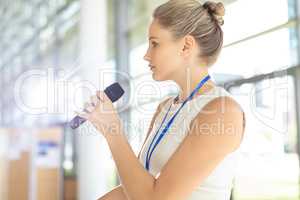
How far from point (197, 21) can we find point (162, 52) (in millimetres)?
105

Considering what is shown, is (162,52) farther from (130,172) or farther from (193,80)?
(130,172)

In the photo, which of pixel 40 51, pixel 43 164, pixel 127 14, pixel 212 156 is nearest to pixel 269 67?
pixel 212 156

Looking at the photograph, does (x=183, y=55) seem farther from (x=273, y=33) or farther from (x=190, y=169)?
(x=273, y=33)

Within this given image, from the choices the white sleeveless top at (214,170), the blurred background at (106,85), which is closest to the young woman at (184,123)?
the white sleeveless top at (214,170)

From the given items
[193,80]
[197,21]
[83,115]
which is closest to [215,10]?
[197,21]

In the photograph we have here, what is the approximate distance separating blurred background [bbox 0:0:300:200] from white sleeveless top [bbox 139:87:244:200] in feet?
1.12

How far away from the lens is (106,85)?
388 cm

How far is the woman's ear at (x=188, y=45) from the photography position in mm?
899

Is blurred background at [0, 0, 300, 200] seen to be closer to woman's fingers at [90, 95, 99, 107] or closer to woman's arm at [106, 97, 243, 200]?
woman's fingers at [90, 95, 99, 107]

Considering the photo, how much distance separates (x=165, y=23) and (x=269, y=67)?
5.49 ft

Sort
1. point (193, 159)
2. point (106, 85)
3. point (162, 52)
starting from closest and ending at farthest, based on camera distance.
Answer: point (193, 159), point (162, 52), point (106, 85)

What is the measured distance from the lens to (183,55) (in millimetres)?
911

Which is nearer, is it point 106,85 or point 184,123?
point 184,123

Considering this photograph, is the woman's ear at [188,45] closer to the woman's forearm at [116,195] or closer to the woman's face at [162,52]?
the woman's face at [162,52]
